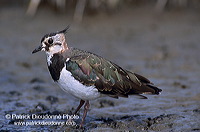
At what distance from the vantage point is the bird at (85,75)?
246 inches

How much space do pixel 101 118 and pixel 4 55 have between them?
4145 millimetres

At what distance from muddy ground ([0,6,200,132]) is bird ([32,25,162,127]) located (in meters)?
0.50

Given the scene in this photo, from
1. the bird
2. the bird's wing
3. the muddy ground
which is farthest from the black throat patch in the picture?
the muddy ground

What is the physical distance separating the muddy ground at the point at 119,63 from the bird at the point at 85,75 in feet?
1.63

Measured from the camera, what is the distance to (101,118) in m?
7.02

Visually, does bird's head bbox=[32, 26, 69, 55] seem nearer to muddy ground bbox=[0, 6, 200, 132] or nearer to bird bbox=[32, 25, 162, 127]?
bird bbox=[32, 25, 162, 127]

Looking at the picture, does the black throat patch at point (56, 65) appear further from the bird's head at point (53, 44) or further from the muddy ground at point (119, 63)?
the muddy ground at point (119, 63)

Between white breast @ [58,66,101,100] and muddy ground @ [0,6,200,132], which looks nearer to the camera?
white breast @ [58,66,101,100]

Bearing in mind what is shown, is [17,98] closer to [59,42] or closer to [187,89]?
[59,42]

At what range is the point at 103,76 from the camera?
651 cm

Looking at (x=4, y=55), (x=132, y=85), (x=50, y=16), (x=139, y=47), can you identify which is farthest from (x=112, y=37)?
(x=132, y=85)

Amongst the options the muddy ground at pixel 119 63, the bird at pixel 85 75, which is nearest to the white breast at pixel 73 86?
the bird at pixel 85 75

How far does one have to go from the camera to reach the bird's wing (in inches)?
249

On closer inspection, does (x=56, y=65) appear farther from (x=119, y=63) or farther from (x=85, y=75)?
(x=119, y=63)
